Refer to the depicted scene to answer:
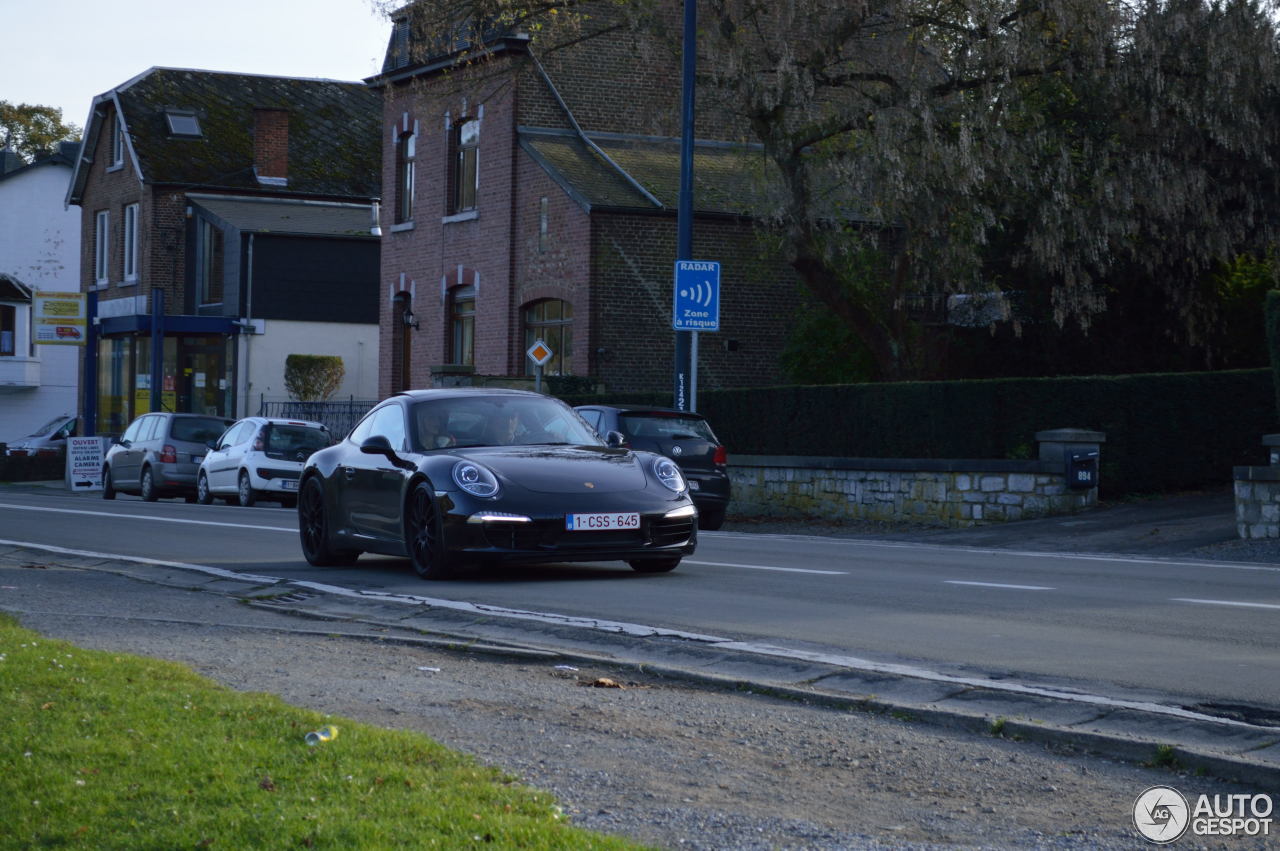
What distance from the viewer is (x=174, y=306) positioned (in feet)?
172

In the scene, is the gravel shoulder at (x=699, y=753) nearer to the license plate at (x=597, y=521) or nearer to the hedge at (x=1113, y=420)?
the license plate at (x=597, y=521)

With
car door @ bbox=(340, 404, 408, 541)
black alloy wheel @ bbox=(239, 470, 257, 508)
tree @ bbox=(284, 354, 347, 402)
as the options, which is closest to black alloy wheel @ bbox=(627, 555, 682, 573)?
car door @ bbox=(340, 404, 408, 541)

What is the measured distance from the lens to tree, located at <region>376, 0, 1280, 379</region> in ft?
77.7

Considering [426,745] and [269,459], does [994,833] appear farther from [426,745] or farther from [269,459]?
[269,459]

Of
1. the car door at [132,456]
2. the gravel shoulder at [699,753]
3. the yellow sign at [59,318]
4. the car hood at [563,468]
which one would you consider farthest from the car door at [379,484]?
the yellow sign at [59,318]

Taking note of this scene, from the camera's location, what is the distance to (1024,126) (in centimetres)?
2491

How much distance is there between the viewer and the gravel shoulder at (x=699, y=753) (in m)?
5.10

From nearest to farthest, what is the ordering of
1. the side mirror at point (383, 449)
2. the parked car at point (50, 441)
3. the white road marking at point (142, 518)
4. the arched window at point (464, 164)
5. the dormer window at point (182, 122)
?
the side mirror at point (383, 449), the white road marking at point (142, 518), the arched window at point (464, 164), the parked car at point (50, 441), the dormer window at point (182, 122)

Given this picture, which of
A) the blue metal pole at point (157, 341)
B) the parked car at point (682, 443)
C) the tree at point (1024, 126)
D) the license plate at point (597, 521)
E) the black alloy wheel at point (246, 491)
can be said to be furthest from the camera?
the blue metal pole at point (157, 341)

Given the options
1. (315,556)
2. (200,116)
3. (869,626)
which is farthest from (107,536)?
(200,116)

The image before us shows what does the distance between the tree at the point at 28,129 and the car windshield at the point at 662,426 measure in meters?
68.5

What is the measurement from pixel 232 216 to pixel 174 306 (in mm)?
3797

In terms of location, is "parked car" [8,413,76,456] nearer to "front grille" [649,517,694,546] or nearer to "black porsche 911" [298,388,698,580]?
"black porsche 911" [298,388,698,580]

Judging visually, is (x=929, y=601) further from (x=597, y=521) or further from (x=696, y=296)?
(x=696, y=296)
